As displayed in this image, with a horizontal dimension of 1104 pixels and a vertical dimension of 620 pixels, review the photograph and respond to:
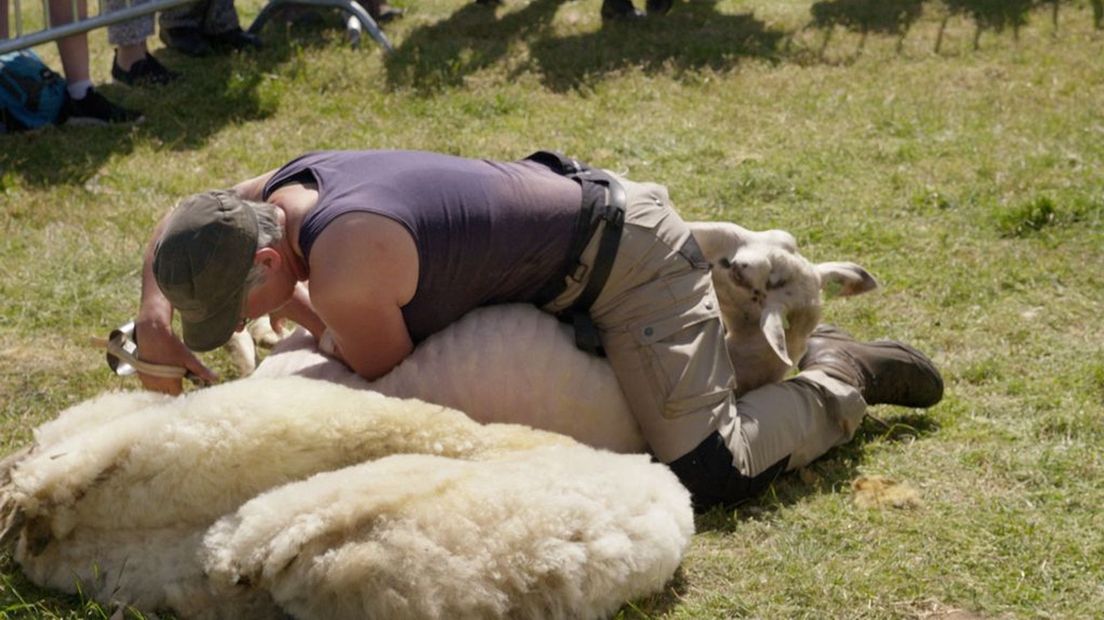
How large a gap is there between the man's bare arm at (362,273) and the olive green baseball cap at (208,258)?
0.66ft

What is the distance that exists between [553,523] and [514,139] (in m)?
4.89

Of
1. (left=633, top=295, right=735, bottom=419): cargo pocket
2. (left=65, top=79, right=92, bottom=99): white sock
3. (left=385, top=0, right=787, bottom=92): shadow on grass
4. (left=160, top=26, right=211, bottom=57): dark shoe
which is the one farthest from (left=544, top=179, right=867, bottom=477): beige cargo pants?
(left=160, top=26, right=211, bottom=57): dark shoe

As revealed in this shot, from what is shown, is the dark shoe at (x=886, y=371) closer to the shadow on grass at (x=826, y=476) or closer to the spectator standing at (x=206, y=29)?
the shadow on grass at (x=826, y=476)

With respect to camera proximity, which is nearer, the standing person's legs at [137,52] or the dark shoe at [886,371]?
the dark shoe at [886,371]

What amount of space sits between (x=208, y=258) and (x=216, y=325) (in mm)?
254

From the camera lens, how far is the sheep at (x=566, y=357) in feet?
12.4

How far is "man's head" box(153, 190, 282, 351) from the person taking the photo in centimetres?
331

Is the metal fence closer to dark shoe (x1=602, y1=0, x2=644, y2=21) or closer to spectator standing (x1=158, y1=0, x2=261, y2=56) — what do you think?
spectator standing (x1=158, y1=0, x2=261, y2=56)

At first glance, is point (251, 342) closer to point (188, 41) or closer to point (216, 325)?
point (216, 325)

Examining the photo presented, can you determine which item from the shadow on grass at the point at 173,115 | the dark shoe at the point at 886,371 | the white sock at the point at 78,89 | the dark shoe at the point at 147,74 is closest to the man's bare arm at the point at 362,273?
the dark shoe at the point at 886,371

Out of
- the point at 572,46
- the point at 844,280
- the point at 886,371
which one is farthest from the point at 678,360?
the point at 572,46

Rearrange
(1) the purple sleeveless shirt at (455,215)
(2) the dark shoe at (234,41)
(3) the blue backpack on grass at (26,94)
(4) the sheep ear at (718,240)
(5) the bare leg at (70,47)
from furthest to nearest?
(2) the dark shoe at (234,41), (5) the bare leg at (70,47), (3) the blue backpack on grass at (26,94), (4) the sheep ear at (718,240), (1) the purple sleeveless shirt at (455,215)

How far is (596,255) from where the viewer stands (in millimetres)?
3902

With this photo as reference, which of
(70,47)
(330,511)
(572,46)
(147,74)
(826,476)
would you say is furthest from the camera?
(572,46)
